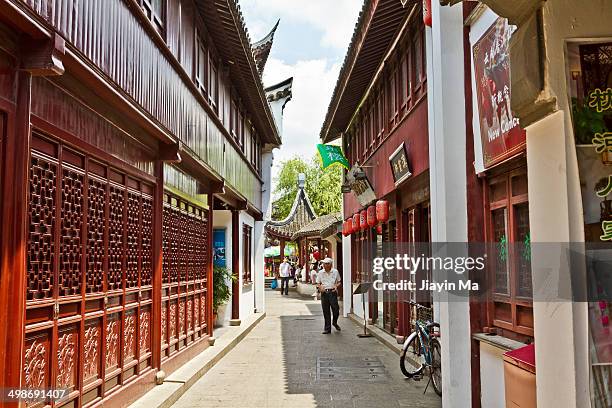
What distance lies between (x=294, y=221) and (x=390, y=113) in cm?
2678

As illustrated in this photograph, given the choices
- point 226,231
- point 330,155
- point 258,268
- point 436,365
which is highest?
point 330,155

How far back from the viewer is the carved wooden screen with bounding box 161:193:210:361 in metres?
8.84

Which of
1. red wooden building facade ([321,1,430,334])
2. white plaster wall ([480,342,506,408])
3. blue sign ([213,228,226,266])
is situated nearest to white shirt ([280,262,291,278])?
Result: red wooden building facade ([321,1,430,334])

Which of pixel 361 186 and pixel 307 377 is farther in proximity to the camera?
pixel 361 186

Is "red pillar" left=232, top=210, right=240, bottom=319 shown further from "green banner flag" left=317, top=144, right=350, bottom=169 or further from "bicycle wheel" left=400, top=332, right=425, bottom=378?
"bicycle wheel" left=400, top=332, right=425, bottom=378

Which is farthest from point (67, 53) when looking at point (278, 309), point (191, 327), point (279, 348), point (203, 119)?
point (278, 309)

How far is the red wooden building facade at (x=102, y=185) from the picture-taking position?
4191mm

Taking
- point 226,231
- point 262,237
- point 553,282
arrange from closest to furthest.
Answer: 1. point 553,282
2. point 226,231
3. point 262,237

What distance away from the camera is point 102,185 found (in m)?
6.04

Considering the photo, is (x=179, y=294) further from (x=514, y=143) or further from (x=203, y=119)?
(x=514, y=143)

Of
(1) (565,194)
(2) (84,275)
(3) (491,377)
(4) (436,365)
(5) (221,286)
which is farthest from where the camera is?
(5) (221,286)

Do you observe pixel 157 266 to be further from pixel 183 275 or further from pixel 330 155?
pixel 330 155

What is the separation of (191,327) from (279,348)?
2791 millimetres

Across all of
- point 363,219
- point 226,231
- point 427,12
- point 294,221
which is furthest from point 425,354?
point 294,221
